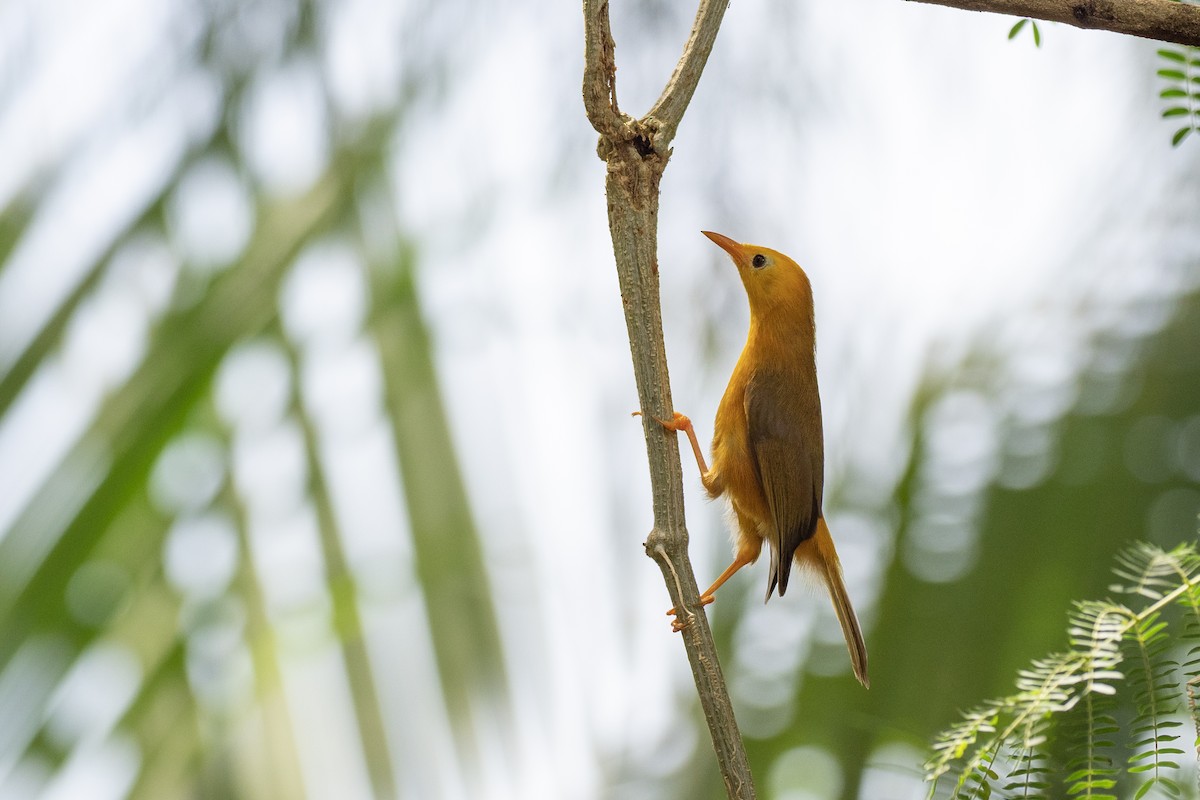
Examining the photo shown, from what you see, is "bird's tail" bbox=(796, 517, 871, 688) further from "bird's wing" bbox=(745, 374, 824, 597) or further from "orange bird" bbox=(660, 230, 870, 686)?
"bird's wing" bbox=(745, 374, 824, 597)

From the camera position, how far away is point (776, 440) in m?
2.32

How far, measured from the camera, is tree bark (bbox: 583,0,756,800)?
142 cm

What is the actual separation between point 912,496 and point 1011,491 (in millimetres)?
238

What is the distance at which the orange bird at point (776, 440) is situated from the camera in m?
2.31

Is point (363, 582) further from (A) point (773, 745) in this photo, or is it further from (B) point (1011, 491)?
(B) point (1011, 491)

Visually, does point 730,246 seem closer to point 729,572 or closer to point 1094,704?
point 729,572

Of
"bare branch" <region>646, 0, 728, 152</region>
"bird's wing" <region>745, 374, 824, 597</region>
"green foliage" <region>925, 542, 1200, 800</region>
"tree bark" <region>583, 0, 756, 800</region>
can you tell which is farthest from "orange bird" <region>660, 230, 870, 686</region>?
"bare branch" <region>646, 0, 728, 152</region>

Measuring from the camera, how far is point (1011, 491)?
2.56 metres

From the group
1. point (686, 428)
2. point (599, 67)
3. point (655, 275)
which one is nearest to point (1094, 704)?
point (686, 428)

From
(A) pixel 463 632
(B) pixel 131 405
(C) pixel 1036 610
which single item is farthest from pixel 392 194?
(C) pixel 1036 610

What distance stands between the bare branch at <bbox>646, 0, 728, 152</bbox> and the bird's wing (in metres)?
1.01

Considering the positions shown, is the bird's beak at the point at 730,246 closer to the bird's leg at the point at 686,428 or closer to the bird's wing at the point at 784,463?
the bird's wing at the point at 784,463

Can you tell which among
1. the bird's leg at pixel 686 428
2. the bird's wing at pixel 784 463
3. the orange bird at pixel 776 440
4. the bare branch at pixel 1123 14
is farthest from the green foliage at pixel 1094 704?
the bare branch at pixel 1123 14

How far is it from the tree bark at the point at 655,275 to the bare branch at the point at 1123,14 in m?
0.48
